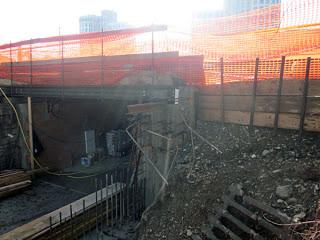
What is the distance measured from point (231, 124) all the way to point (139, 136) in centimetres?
261

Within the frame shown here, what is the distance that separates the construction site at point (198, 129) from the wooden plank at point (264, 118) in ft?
0.08

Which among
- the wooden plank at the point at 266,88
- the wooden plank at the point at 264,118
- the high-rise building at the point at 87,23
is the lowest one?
the wooden plank at the point at 264,118

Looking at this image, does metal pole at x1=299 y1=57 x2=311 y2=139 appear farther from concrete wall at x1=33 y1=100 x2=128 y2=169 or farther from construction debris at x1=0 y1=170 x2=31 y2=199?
construction debris at x1=0 y1=170 x2=31 y2=199

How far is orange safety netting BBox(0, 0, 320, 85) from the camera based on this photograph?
22.9 ft

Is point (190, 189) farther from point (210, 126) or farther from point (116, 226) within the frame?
point (116, 226)

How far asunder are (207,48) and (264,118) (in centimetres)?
258

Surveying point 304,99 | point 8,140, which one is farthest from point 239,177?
point 8,140

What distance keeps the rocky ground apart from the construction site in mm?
24

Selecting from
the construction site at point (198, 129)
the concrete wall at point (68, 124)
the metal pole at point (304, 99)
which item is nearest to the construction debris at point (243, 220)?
the construction site at point (198, 129)

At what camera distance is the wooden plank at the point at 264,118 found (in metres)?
6.44

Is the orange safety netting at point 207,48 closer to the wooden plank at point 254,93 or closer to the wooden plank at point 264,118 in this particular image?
the wooden plank at point 254,93

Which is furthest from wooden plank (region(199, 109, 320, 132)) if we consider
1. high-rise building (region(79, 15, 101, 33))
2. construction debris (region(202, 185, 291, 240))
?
high-rise building (region(79, 15, 101, 33))

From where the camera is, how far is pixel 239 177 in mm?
6141

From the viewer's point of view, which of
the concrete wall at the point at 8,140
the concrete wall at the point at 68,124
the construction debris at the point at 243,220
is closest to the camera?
the construction debris at the point at 243,220
